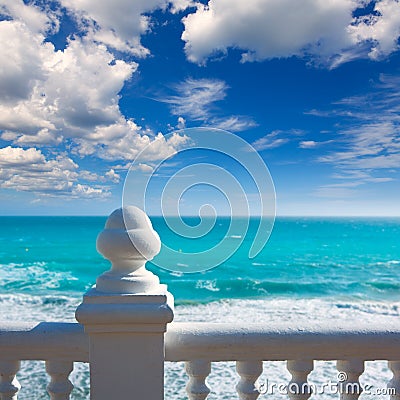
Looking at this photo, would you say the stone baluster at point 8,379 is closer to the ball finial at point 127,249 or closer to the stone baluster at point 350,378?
the ball finial at point 127,249

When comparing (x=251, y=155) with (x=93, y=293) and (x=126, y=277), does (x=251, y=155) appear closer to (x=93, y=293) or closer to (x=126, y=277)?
(x=126, y=277)

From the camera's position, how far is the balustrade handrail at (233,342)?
1.73 metres

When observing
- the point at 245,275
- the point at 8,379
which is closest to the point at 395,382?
the point at 8,379

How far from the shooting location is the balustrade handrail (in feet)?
5.66

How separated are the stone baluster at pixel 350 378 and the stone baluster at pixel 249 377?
368 millimetres

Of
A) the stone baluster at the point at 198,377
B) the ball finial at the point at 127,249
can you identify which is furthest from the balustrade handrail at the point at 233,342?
the ball finial at the point at 127,249

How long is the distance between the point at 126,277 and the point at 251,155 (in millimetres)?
807

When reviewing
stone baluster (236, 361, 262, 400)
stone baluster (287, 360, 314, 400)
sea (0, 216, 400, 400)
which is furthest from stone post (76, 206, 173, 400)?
stone baluster (287, 360, 314, 400)

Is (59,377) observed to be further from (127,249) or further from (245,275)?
(245,275)

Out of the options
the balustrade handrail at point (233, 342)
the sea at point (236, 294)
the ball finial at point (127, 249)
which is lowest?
the sea at point (236, 294)

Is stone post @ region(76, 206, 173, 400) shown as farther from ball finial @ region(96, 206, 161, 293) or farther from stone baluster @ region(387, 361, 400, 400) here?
stone baluster @ region(387, 361, 400, 400)

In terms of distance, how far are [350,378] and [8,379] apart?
1.50 meters

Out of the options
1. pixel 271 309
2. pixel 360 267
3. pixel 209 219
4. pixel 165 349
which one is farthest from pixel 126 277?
pixel 360 267

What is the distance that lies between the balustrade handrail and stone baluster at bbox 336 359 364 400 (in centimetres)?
4
